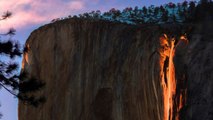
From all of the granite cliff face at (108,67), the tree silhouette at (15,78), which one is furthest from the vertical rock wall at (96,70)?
the tree silhouette at (15,78)

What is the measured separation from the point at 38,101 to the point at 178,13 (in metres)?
20.4

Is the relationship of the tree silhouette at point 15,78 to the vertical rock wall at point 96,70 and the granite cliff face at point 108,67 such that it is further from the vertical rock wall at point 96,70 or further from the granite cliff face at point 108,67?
the vertical rock wall at point 96,70

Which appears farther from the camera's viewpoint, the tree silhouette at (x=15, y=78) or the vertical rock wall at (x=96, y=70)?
the vertical rock wall at (x=96, y=70)

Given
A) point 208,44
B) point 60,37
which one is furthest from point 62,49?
point 208,44

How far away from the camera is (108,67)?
31.6m

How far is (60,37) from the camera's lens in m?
36.8

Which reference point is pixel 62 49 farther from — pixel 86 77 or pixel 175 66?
pixel 175 66

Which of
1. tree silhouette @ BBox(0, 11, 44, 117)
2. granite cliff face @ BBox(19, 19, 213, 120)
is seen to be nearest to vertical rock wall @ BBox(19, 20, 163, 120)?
granite cliff face @ BBox(19, 19, 213, 120)

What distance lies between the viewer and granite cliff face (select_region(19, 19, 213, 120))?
17188 millimetres

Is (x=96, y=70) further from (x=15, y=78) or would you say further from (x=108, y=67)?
(x=15, y=78)

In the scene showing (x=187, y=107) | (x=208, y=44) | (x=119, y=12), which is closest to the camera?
(x=187, y=107)

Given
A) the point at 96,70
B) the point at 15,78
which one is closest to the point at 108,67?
the point at 96,70

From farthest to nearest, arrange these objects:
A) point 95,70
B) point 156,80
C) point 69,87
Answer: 1. point 69,87
2. point 95,70
3. point 156,80

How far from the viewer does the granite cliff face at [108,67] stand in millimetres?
17188
